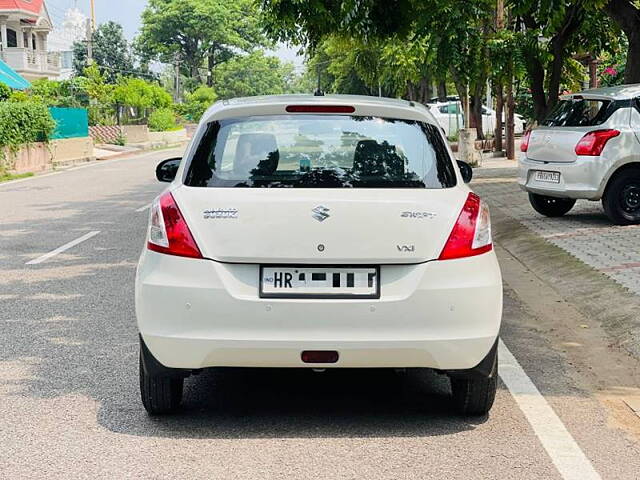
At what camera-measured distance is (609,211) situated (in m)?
13.0

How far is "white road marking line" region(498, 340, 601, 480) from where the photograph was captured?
466cm

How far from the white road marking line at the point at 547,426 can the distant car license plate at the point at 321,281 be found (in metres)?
1.09

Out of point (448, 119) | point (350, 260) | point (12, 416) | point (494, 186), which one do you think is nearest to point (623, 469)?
point (350, 260)

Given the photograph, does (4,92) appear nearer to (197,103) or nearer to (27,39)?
(27,39)

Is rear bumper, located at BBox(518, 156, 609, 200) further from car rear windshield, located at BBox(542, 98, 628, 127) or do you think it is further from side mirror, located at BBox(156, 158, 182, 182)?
side mirror, located at BBox(156, 158, 182, 182)

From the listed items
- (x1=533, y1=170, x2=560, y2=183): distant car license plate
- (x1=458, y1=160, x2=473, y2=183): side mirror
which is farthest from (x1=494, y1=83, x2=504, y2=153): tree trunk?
(x1=458, y1=160, x2=473, y2=183): side mirror

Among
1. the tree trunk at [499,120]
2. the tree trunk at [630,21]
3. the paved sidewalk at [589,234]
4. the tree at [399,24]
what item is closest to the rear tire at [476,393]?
the paved sidewalk at [589,234]

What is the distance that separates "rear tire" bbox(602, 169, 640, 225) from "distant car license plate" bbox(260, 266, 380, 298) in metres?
8.66

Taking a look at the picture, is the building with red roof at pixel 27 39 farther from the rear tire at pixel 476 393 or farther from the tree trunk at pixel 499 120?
the rear tire at pixel 476 393

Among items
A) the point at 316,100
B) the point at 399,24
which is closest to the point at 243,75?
the point at 399,24

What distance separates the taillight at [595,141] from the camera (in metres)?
12.9

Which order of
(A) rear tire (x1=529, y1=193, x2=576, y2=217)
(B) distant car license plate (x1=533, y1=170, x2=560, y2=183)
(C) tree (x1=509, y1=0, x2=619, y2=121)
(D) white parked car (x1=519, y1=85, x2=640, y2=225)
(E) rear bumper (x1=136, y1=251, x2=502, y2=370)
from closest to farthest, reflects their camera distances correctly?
(E) rear bumper (x1=136, y1=251, x2=502, y2=370) < (D) white parked car (x1=519, y1=85, x2=640, y2=225) < (B) distant car license plate (x1=533, y1=170, x2=560, y2=183) < (A) rear tire (x1=529, y1=193, x2=576, y2=217) < (C) tree (x1=509, y1=0, x2=619, y2=121)

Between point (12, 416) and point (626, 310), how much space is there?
15.4ft

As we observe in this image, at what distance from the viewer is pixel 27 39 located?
225ft
